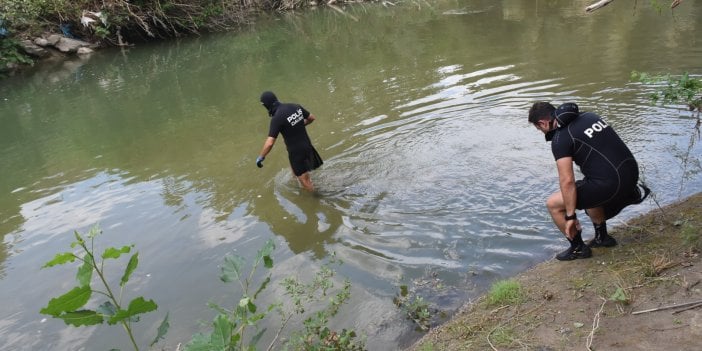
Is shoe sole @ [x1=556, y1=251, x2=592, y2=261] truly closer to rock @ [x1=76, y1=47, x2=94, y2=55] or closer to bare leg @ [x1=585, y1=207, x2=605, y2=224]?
bare leg @ [x1=585, y1=207, x2=605, y2=224]

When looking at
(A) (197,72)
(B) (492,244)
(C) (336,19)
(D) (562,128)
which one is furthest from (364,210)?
(C) (336,19)

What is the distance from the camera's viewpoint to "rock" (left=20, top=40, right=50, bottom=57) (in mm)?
22389

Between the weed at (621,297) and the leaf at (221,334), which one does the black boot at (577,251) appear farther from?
the leaf at (221,334)

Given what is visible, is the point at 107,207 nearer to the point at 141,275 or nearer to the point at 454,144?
the point at 141,275

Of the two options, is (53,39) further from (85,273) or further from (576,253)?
(576,253)

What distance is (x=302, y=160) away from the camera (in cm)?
715

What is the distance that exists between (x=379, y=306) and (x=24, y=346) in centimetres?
345

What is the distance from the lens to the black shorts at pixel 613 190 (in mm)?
4164

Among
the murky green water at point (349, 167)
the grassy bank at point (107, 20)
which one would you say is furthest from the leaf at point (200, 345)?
the grassy bank at point (107, 20)

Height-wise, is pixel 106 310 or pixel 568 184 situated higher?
pixel 106 310

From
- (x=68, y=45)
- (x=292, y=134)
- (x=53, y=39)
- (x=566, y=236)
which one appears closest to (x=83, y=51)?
(x=68, y=45)

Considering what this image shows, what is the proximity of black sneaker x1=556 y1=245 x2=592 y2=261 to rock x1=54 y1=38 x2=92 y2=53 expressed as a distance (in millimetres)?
24963

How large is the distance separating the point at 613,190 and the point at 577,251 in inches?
25.3

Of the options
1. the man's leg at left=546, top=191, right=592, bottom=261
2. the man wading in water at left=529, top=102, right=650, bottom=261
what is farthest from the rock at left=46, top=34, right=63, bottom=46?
the man's leg at left=546, top=191, right=592, bottom=261
